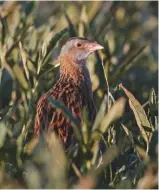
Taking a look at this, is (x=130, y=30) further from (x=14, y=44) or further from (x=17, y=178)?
(x=17, y=178)

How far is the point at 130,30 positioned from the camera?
6590 millimetres

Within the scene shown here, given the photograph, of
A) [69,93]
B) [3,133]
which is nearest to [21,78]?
[69,93]

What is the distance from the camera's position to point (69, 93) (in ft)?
13.8

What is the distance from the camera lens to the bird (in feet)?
11.8

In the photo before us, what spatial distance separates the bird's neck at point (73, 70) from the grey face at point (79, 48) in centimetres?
4

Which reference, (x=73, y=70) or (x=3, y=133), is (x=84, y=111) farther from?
(x=73, y=70)

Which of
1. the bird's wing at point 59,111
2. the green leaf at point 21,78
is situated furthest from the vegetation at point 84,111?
the bird's wing at point 59,111

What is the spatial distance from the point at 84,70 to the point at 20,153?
2747 millimetres

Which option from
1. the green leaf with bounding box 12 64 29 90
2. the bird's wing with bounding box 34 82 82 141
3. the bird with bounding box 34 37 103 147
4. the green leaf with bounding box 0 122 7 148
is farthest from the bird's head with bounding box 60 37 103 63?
the green leaf with bounding box 0 122 7 148

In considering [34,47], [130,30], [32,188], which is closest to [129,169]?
[32,188]

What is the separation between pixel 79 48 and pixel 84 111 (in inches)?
123

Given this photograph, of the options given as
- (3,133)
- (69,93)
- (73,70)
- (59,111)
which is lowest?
(73,70)

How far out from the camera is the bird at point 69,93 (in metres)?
3.58

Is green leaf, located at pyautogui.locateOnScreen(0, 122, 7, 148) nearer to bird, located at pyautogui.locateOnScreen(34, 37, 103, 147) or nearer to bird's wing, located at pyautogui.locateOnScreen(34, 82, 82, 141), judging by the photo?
bird, located at pyautogui.locateOnScreen(34, 37, 103, 147)
